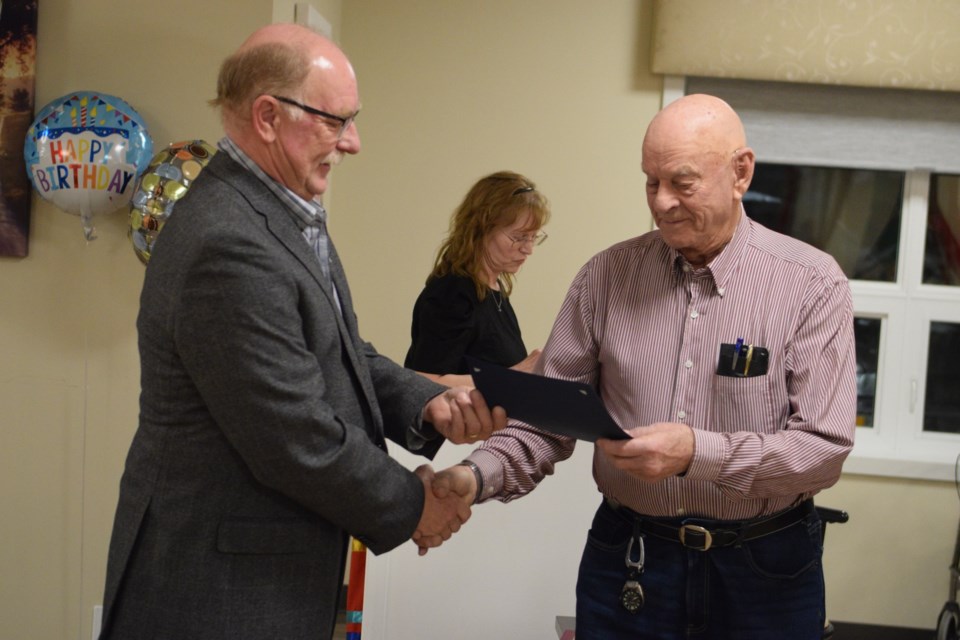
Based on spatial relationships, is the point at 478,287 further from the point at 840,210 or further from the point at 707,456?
the point at 840,210

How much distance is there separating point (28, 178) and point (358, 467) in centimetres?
203

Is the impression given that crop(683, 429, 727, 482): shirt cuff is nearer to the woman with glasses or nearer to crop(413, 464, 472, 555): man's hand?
crop(413, 464, 472, 555): man's hand

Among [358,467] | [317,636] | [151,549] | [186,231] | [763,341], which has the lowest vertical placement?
[317,636]

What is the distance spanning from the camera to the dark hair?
3.15 meters

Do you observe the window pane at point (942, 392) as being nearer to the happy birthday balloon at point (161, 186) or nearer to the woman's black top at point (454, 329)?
the woman's black top at point (454, 329)

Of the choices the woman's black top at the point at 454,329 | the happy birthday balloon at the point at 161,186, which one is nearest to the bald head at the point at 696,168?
the woman's black top at the point at 454,329

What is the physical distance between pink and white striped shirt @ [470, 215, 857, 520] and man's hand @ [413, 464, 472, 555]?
0.27 metres

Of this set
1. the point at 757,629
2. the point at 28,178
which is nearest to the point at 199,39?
the point at 28,178

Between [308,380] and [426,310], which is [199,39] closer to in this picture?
[426,310]

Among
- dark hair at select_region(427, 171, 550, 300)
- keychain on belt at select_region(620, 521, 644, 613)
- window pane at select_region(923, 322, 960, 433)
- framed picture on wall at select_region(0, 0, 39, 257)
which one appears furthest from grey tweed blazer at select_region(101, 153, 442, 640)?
window pane at select_region(923, 322, 960, 433)

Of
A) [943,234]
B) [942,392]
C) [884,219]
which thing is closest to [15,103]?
[884,219]

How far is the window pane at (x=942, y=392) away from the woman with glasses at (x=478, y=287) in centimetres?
210

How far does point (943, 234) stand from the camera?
171 inches

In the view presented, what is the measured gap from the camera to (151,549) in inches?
59.9
